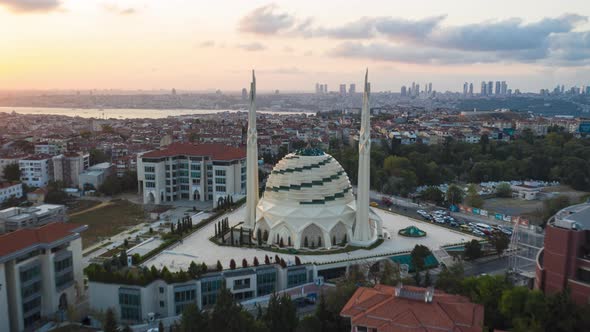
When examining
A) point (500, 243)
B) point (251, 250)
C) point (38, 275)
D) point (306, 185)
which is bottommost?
point (251, 250)

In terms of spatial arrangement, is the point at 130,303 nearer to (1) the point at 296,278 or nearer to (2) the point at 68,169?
(1) the point at 296,278

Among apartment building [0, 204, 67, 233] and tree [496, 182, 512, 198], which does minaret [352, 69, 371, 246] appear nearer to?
apartment building [0, 204, 67, 233]

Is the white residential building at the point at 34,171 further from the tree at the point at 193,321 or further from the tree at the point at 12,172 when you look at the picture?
the tree at the point at 193,321

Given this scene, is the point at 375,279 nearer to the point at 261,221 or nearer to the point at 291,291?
the point at 291,291

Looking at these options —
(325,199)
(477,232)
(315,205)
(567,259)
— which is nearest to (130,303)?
(315,205)

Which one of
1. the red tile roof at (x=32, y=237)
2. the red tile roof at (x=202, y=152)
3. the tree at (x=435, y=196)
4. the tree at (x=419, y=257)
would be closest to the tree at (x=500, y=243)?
the tree at (x=419, y=257)

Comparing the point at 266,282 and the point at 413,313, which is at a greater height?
the point at 413,313

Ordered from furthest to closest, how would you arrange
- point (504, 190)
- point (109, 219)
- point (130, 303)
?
point (504, 190) < point (109, 219) < point (130, 303)
